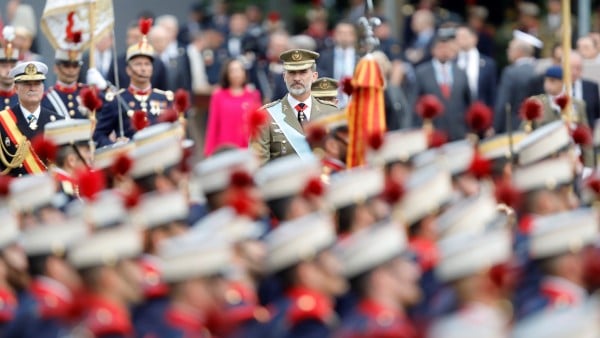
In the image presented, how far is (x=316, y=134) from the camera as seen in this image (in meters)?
11.9

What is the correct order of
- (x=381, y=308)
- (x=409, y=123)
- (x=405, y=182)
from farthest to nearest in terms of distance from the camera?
(x=409, y=123) < (x=405, y=182) < (x=381, y=308)

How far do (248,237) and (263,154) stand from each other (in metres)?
4.02

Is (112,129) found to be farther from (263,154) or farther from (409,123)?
(409,123)

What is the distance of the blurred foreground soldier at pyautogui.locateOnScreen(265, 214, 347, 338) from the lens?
812cm

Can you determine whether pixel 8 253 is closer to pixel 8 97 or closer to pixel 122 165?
pixel 122 165

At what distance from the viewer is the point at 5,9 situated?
20516mm

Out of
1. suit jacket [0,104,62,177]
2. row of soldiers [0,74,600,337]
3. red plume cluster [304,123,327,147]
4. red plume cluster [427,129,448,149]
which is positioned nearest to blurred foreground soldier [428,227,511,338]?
row of soldiers [0,74,600,337]

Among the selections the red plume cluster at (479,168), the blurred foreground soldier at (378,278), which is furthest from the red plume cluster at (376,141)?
the blurred foreground soldier at (378,278)

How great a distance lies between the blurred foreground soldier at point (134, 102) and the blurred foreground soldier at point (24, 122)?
1.69 feet

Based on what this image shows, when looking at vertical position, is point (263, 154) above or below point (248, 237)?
below

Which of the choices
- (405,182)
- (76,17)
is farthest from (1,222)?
(76,17)

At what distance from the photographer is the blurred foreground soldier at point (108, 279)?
26.2ft

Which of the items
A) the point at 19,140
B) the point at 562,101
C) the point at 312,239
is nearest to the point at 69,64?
the point at 19,140

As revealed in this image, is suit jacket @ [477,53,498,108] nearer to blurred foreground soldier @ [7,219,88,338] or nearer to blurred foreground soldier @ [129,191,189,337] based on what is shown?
blurred foreground soldier @ [129,191,189,337]
